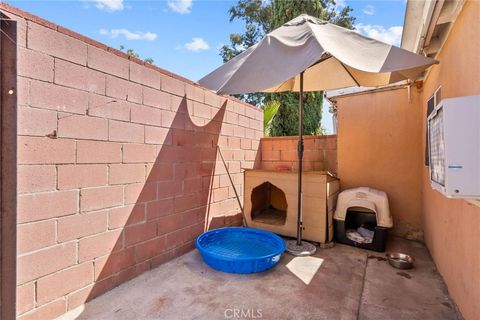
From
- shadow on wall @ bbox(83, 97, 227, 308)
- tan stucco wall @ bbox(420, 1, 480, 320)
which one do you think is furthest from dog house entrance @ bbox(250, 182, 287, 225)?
tan stucco wall @ bbox(420, 1, 480, 320)

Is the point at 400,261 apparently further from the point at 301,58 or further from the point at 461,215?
the point at 301,58

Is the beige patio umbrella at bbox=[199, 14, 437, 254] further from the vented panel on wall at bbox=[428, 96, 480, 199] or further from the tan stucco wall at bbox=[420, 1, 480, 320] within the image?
the vented panel on wall at bbox=[428, 96, 480, 199]

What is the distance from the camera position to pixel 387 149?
10.8 feet

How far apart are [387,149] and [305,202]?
4.84 feet

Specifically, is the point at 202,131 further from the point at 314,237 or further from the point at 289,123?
the point at 289,123

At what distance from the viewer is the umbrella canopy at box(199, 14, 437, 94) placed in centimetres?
188

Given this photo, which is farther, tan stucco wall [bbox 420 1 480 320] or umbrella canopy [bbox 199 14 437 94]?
umbrella canopy [bbox 199 14 437 94]

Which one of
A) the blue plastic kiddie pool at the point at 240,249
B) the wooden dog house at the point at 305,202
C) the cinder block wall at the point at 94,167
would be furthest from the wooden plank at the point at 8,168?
the wooden dog house at the point at 305,202

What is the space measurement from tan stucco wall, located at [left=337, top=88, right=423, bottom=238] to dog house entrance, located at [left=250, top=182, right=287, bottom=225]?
102 cm

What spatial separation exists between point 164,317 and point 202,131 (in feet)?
6.27

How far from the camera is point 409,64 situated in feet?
6.21

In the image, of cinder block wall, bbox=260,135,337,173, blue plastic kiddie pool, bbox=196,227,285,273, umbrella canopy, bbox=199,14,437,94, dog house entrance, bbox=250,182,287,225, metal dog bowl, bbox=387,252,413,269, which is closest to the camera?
umbrella canopy, bbox=199,14,437,94

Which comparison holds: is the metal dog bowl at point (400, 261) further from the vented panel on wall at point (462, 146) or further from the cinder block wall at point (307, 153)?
the vented panel on wall at point (462, 146)

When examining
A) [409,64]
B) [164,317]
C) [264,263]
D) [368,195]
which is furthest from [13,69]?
[368,195]
